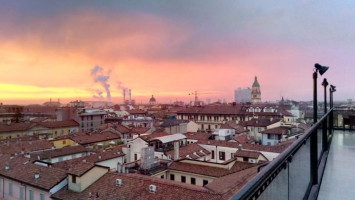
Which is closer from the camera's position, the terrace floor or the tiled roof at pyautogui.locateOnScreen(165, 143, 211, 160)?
the terrace floor

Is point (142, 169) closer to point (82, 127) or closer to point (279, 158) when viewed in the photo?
point (279, 158)

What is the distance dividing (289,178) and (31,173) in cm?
1688

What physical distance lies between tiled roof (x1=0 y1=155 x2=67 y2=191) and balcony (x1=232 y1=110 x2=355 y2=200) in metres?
13.6

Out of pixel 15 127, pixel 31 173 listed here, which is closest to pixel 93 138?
Answer: pixel 31 173

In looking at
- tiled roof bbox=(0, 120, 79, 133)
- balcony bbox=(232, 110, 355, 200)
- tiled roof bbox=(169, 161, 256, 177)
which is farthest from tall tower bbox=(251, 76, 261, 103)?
balcony bbox=(232, 110, 355, 200)

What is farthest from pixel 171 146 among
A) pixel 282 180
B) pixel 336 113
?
pixel 282 180

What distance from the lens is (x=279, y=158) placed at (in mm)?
1715

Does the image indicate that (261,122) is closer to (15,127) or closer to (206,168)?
(206,168)

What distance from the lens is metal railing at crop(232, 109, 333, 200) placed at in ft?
4.40

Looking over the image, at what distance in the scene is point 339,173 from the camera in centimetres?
402

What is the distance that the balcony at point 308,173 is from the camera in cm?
149

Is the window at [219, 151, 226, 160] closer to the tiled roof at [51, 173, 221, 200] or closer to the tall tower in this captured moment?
the tiled roof at [51, 173, 221, 200]

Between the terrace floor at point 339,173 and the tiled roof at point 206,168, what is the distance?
1129 cm

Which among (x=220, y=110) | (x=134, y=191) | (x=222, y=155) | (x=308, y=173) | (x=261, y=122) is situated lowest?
(x=222, y=155)
